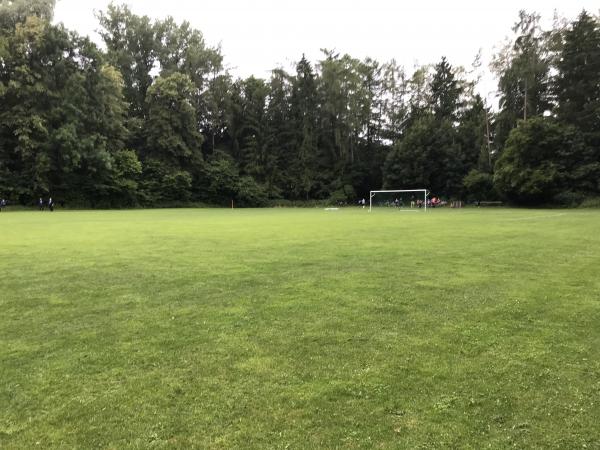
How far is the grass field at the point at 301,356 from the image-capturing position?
3449 mm

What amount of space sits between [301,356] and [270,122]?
225 feet

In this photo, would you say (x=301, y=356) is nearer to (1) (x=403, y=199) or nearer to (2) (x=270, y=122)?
(1) (x=403, y=199)

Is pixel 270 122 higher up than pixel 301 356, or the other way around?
A: pixel 270 122

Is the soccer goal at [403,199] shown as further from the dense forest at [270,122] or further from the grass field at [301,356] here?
the grass field at [301,356]

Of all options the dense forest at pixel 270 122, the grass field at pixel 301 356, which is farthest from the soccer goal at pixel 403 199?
the grass field at pixel 301 356

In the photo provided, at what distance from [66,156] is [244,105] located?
29.5 m

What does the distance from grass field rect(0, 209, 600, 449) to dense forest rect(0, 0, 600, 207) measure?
44215mm

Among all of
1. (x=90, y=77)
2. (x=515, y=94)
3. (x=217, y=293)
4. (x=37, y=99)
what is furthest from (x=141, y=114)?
(x=217, y=293)

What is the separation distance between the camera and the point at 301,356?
4766 mm

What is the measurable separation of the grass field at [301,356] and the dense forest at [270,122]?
44.2 meters

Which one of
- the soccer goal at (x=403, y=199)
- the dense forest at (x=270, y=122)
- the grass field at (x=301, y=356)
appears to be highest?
the dense forest at (x=270, y=122)

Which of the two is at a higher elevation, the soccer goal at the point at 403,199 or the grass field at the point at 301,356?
the soccer goal at the point at 403,199

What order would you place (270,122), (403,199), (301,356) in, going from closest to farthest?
1. (301,356)
2. (403,199)
3. (270,122)

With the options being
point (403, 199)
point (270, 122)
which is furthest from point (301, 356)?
point (270, 122)
